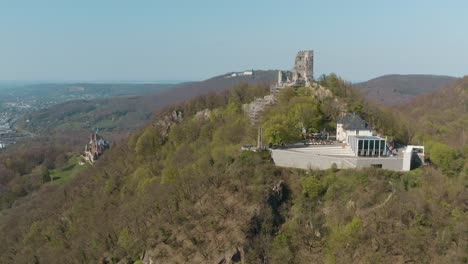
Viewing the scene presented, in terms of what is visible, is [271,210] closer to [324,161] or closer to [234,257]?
[234,257]

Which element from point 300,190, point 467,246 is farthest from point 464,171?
point 300,190

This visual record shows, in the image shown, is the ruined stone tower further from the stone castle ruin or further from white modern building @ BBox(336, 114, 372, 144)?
white modern building @ BBox(336, 114, 372, 144)

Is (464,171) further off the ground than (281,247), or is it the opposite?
(464,171)

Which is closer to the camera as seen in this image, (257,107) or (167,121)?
(257,107)

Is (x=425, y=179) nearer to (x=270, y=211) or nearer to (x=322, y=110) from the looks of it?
(x=270, y=211)

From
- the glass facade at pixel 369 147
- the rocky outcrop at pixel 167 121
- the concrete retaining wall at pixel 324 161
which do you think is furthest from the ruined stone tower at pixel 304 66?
the concrete retaining wall at pixel 324 161

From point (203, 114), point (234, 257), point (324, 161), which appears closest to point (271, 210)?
point (234, 257)

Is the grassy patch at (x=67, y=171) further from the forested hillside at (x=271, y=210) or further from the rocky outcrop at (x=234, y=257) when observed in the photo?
the rocky outcrop at (x=234, y=257)
